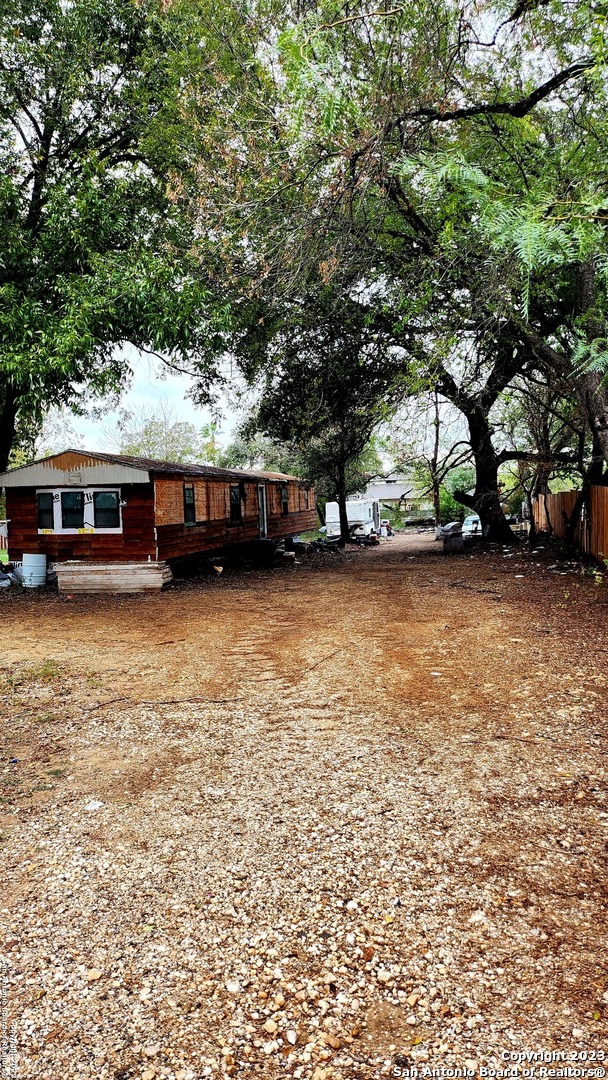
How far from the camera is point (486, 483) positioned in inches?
761

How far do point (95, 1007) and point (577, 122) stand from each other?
11.6m

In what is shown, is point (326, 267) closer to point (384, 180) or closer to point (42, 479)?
point (384, 180)

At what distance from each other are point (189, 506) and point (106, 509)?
2.27 m

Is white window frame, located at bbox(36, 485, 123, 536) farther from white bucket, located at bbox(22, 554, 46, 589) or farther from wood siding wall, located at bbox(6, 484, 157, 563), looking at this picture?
white bucket, located at bbox(22, 554, 46, 589)

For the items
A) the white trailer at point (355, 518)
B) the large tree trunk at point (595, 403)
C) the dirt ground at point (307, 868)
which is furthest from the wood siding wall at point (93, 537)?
the white trailer at point (355, 518)

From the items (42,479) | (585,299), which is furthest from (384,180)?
(42,479)

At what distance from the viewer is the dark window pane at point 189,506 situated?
49.4 feet

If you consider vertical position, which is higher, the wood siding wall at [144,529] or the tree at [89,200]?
the tree at [89,200]

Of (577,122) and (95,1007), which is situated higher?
(577,122)

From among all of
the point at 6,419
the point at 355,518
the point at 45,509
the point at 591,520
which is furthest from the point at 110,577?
Answer: the point at 355,518

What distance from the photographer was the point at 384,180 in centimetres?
793

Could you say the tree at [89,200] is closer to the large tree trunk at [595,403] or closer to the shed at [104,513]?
the shed at [104,513]

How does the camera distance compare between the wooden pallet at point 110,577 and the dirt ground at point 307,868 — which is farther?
the wooden pallet at point 110,577

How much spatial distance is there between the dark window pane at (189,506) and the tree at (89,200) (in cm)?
Result: 344
